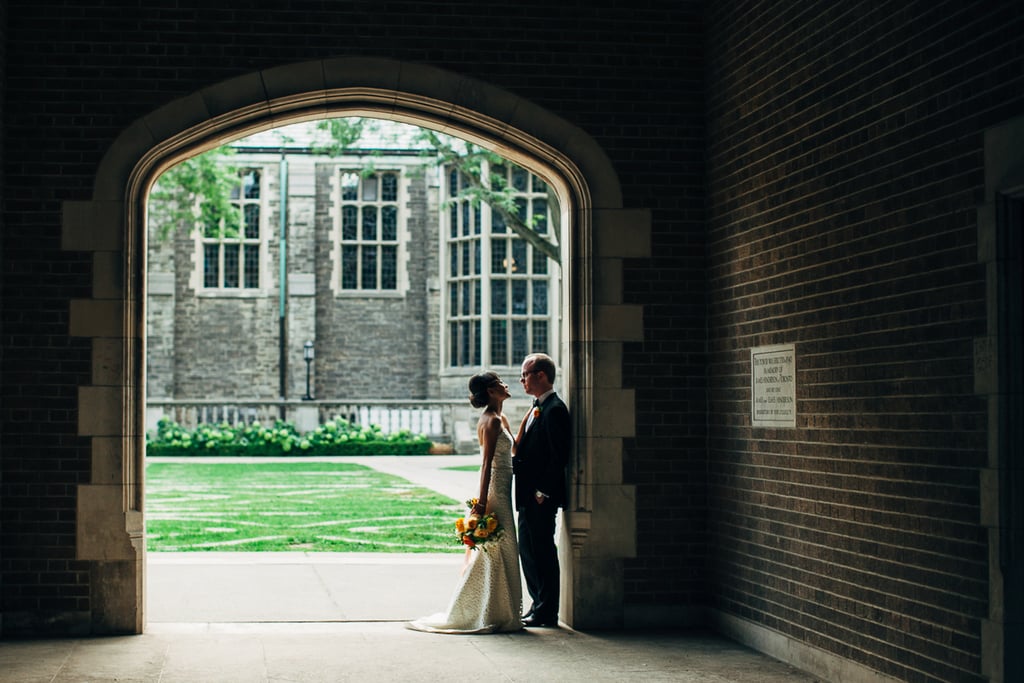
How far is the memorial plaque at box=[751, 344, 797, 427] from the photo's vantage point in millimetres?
6770

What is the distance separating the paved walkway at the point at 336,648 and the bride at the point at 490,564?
0.19 m

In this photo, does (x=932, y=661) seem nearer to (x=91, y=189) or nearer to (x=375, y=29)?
(x=375, y=29)

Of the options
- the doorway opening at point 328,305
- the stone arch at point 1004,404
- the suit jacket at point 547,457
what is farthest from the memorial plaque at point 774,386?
the doorway opening at point 328,305

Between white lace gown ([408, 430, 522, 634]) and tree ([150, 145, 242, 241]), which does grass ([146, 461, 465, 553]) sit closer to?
white lace gown ([408, 430, 522, 634])

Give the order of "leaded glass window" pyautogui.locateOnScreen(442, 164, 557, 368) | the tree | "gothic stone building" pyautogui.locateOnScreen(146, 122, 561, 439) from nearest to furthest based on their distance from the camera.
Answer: the tree
"leaded glass window" pyautogui.locateOnScreen(442, 164, 557, 368)
"gothic stone building" pyautogui.locateOnScreen(146, 122, 561, 439)

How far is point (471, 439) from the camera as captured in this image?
27.8 metres

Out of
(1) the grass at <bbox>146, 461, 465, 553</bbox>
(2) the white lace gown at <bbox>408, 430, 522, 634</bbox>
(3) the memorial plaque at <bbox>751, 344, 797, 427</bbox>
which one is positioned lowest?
(1) the grass at <bbox>146, 461, 465, 553</bbox>

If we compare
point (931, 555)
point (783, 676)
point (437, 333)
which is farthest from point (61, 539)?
point (437, 333)

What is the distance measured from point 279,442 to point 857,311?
21878 mm

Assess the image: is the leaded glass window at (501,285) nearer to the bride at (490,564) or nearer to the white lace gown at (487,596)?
the bride at (490,564)

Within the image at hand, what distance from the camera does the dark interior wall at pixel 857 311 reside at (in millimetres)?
5012

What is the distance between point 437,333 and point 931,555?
2625 cm

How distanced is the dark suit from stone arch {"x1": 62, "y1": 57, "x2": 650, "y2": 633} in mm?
104

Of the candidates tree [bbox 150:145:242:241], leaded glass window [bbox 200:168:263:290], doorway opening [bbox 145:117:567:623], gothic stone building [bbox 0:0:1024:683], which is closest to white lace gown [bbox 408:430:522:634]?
gothic stone building [bbox 0:0:1024:683]
